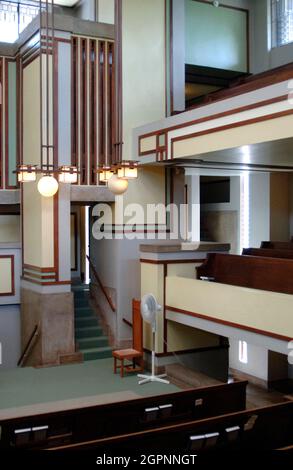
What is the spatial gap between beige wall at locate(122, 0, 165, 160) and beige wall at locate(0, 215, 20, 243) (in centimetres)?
265

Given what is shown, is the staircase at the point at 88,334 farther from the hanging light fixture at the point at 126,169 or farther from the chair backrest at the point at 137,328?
the hanging light fixture at the point at 126,169

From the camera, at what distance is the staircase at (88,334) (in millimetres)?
9570

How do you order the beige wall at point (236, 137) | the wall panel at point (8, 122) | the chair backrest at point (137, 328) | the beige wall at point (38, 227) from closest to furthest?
the beige wall at point (236, 137) < the chair backrest at point (137, 328) < the beige wall at point (38, 227) < the wall panel at point (8, 122)

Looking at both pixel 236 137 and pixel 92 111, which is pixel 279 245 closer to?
pixel 236 137

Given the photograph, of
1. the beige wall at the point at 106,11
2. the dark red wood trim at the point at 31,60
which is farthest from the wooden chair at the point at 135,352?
the beige wall at the point at 106,11

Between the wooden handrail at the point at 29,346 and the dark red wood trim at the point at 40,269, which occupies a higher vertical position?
the dark red wood trim at the point at 40,269

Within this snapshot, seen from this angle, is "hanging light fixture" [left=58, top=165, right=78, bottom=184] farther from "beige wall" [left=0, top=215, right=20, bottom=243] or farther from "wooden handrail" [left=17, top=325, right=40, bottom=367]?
"beige wall" [left=0, top=215, right=20, bottom=243]

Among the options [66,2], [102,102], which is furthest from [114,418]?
[66,2]

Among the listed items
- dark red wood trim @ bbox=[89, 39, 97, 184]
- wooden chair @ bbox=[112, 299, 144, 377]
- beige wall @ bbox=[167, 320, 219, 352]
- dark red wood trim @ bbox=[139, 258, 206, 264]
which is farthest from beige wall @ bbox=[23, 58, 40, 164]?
beige wall @ bbox=[167, 320, 219, 352]

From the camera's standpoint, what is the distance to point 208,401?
6047 mm

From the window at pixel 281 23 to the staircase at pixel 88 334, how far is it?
6.48 metres

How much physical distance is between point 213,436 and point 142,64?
284 inches

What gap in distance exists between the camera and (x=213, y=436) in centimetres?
493

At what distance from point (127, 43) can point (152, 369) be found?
573cm
